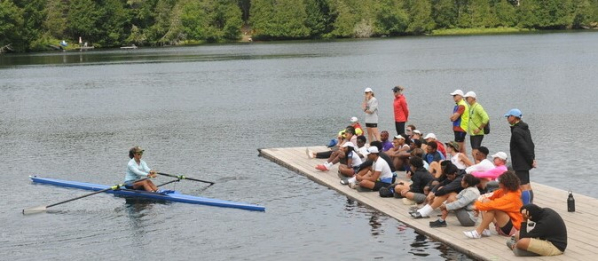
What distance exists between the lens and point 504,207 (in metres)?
16.1

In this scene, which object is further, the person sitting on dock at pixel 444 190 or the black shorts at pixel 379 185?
the black shorts at pixel 379 185

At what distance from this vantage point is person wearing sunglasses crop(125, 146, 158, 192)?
939 inches

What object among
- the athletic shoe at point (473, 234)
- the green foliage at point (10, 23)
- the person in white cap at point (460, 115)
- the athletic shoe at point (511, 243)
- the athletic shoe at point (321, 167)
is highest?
the person in white cap at point (460, 115)

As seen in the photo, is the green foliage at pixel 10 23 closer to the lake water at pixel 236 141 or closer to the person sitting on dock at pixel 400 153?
the lake water at pixel 236 141

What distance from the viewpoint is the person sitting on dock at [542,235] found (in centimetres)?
1488

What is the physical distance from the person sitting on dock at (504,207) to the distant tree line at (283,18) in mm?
143124

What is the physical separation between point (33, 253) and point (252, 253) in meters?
4.91

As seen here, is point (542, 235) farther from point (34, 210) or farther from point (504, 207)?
point (34, 210)

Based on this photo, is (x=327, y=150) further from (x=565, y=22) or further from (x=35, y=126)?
(x=565, y=22)

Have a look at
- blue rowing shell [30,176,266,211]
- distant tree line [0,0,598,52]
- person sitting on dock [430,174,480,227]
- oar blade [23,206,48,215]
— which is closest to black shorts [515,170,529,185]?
person sitting on dock [430,174,480,227]

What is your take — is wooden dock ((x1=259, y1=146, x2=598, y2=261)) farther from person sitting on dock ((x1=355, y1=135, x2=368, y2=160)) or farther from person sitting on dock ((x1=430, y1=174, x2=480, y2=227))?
person sitting on dock ((x1=355, y1=135, x2=368, y2=160))

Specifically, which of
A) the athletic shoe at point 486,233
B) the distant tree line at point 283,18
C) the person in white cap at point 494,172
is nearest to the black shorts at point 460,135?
the person in white cap at point 494,172

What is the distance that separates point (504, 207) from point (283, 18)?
157465 millimetres

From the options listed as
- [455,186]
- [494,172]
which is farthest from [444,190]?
[494,172]
